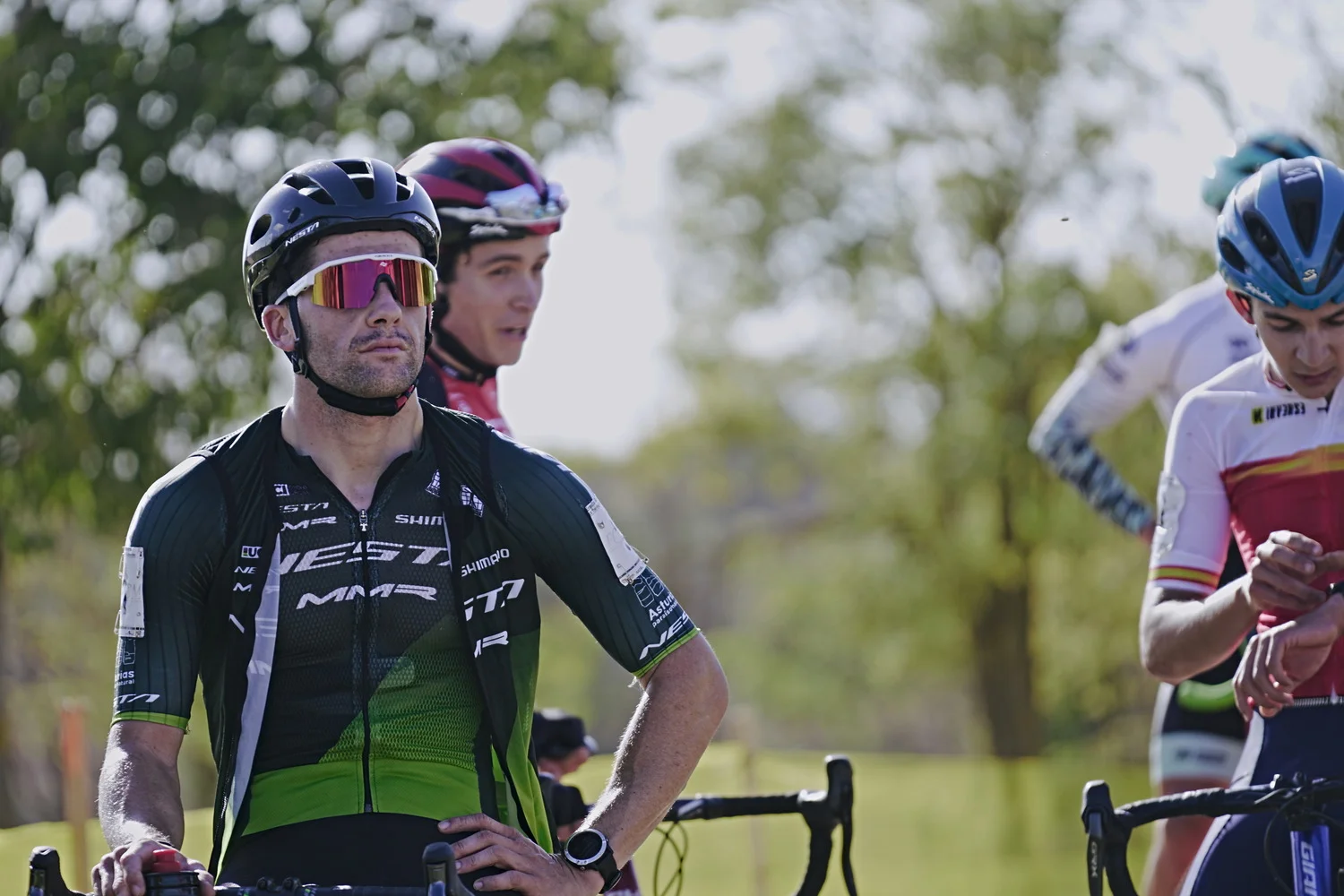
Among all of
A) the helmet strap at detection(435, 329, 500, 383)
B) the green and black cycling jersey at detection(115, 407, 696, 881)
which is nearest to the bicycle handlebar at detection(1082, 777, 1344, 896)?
the green and black cycling jersey at detection(115, 407, 696, 881)

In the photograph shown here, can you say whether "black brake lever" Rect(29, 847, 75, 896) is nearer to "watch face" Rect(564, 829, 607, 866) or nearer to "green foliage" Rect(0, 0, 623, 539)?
"watch face" Rect(564, 829, 607, 866)

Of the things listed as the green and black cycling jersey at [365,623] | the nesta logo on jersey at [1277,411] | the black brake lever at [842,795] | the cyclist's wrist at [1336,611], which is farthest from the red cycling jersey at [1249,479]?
the green and black cycling jersey at [365,623]

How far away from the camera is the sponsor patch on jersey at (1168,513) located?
4.41 m

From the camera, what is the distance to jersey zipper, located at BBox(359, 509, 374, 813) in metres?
3.53

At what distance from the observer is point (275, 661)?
3588mm

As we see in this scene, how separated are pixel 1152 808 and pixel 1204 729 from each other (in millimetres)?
2127

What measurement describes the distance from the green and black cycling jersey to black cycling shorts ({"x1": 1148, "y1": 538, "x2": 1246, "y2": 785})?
2.84 meters

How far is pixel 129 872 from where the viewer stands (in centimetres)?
315

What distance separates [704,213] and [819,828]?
2644 cm

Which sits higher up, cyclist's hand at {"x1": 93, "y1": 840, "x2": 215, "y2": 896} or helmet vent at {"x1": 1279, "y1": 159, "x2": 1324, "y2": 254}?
helmet vent at {"x1": 1279, "y1": 159, "x2": 1324, "y2": 254}

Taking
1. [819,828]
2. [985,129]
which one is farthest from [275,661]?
[985,129]

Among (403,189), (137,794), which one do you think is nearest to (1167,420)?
(403,189)

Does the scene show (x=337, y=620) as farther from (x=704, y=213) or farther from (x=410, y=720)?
(x=704, y=213)

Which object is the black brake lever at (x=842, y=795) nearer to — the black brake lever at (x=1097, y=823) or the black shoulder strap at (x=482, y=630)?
the black brake lever at (x=1097, y=823)
